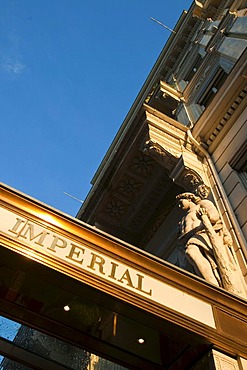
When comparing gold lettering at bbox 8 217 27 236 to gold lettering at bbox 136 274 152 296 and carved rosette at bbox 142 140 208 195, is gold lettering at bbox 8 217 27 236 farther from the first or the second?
carved rosette at bbox 142 140 208 195

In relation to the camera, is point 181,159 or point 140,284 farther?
point 181,159

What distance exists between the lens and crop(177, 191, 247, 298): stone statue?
20.7 feet

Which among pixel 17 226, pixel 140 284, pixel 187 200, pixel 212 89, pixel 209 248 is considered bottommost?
pixel 187 200

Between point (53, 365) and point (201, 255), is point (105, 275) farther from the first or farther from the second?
point (201, 255)

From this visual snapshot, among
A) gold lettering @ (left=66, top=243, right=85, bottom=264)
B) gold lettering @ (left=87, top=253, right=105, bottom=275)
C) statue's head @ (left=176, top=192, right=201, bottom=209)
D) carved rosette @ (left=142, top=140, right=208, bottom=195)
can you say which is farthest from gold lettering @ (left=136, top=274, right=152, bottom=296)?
carved rosette @ (left=142, top=140, right=208, bottom=195)

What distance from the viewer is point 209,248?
6.95 metres

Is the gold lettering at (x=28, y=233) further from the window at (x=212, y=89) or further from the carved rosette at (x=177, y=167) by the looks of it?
the window at (x=212, y=89)

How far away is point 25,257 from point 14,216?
2.27 ft

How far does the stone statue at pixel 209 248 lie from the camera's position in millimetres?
6320

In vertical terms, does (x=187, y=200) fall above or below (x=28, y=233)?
below

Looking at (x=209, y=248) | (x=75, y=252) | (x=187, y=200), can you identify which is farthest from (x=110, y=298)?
(x=187, y=200)

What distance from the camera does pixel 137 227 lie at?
13.1m

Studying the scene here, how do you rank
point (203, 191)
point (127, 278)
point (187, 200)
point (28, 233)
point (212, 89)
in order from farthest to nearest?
point (212, 89)
point (203, 191)
point (187, 200)
point (127, 278)
point (28, 233)

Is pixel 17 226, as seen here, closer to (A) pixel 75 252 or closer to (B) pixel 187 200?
(A) pixel 75 252
